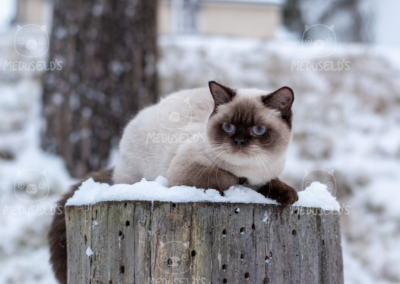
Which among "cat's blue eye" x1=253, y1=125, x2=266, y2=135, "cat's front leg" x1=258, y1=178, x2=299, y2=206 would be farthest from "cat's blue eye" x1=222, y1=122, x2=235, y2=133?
"cat's front leg" x1=258, y1=178, x2=299, y2=206

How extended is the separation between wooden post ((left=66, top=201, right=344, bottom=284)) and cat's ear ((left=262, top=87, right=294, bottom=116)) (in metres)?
0.55

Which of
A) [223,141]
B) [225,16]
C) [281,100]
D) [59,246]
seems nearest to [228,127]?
[223,141]

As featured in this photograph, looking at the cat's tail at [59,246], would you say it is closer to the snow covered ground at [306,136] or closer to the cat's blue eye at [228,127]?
the cat's blue eye at [228,127]

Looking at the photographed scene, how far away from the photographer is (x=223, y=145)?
2150 mm

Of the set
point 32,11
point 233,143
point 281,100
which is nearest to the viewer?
point 233,143

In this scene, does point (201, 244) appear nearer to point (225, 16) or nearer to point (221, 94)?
point (221, 94)

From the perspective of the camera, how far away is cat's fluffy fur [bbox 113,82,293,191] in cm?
216

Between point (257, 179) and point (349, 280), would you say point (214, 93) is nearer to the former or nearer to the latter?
point (257, 179)

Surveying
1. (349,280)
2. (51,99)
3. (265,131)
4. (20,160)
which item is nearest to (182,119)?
(265,131)

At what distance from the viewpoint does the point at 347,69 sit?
7.97m

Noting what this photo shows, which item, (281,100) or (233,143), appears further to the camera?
(281,100)

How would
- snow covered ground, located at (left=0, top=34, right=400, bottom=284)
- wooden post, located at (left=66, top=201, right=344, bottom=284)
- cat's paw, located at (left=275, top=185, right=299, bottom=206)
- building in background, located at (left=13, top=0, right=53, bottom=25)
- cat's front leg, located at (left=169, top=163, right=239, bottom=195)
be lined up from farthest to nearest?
building in background, located at (left=13, top=0, right=53, bottom=25)
snow covered ground, located at (left=0, top=34, right=400, bottom=284)
cat's front leg, located at (left=169, top=163, right=239, bottom=195)
cat's paw, located at (left=275, top=185, right=299, bottom=206)
wooden post, located at (left=66, top=201, right=344, bottom=284)

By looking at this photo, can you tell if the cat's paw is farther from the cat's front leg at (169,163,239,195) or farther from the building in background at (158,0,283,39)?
the building in background at (158,0,283,39)

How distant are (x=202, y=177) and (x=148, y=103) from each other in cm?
281
